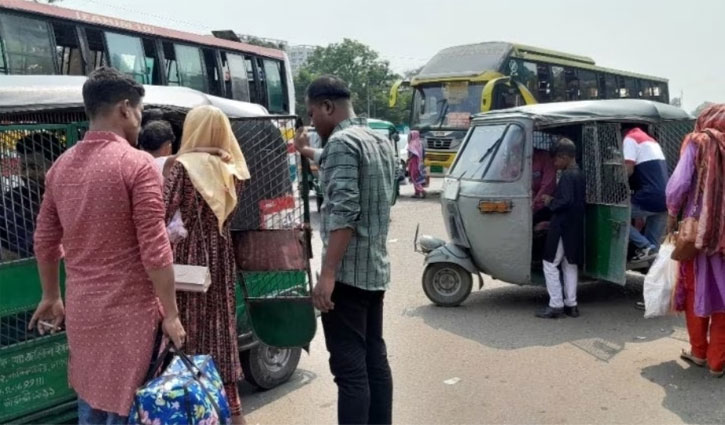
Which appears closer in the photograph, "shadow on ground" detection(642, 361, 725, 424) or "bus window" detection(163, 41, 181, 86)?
"shadow on ground" detection(642, 361, 725, 424)

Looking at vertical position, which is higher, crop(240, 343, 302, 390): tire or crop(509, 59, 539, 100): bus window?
crop(509, 59, 539, 100): bus window

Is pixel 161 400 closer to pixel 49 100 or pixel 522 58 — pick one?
pixel 49 100

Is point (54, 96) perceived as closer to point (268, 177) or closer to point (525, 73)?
point (268, 177)

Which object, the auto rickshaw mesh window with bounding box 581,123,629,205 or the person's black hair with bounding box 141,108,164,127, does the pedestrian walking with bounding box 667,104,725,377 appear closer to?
the auto rickshaw mesh window with bounding box 581,123,629,205

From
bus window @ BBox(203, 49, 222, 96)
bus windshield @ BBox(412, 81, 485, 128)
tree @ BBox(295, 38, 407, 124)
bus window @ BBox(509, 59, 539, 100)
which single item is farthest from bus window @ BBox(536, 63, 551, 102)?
tree @ BBox(295, 38, 407, 124)

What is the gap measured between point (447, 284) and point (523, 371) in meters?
1.98

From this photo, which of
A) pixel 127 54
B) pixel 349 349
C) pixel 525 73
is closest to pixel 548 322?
pixel 349 349

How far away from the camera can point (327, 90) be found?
3336 millimetres

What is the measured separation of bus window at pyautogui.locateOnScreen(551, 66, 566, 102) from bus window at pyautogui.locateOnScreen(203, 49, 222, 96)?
930cm

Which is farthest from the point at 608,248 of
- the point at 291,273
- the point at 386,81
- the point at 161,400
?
the point at 386,81

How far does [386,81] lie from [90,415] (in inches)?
2470

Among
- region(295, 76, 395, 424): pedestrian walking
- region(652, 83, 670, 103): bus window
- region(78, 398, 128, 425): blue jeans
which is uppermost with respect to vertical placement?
region(652, 83, 670, 103): bus window

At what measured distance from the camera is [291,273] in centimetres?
410

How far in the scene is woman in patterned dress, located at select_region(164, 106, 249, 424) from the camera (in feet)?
11.1
